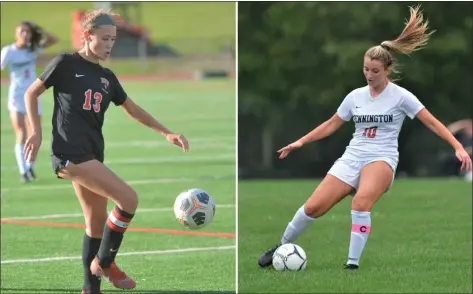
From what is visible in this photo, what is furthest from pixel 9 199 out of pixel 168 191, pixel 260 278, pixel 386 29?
pixel 386 29

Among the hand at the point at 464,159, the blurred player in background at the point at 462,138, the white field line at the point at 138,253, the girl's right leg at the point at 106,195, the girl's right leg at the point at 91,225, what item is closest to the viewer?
the girl's right leg at the point at 106,195

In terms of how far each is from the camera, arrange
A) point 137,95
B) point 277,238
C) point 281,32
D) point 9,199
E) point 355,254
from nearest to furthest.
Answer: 1. point 355,254
2. point 277,238
3. point 9,199
4. point 137,95
5. point 281,32

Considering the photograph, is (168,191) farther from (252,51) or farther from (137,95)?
(252,51)

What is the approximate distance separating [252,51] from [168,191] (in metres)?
29.0

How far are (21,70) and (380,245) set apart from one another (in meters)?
7.36

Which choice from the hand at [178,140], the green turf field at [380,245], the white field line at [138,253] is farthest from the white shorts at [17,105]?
the hand at [178,140]

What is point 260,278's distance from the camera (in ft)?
28.7

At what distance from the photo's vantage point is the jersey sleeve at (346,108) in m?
8.62

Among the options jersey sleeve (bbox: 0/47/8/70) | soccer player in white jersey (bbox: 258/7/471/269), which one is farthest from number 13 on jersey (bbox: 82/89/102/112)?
jersey sleeve (bbox: 0/47/8/70)

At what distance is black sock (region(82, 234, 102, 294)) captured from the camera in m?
7.43

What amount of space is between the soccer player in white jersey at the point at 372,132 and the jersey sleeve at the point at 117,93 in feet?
5.23

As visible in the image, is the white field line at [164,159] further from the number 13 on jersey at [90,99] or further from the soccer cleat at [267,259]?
the number 13 on jersey at [90,99]

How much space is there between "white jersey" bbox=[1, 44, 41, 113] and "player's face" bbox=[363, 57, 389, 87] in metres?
8.84

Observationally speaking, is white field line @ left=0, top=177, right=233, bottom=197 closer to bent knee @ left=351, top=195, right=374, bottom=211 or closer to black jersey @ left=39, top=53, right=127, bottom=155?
bent knee @ left=351, top=195, right=374, bottom=211
